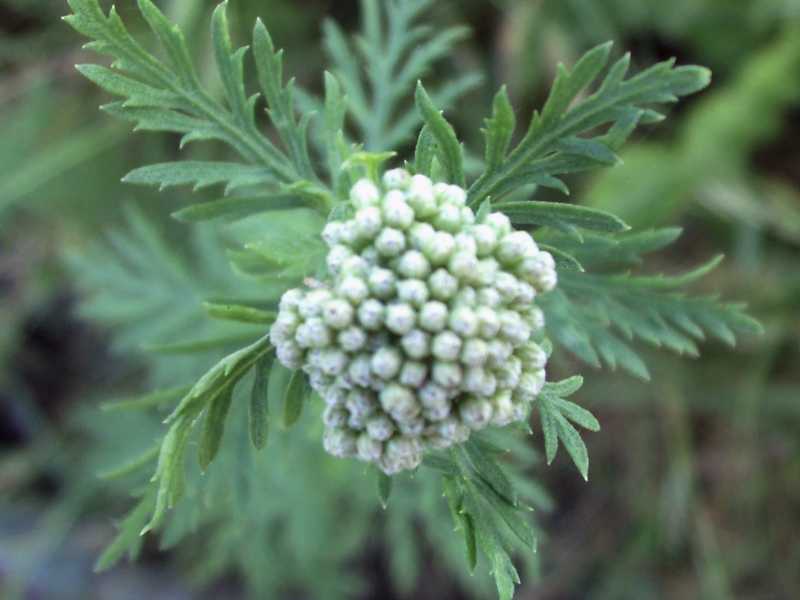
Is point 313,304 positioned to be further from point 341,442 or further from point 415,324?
point 341,442

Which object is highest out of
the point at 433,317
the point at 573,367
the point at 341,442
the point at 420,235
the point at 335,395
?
the point at 420,235

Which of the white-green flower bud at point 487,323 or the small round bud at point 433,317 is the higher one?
the small round bud at point 433,317

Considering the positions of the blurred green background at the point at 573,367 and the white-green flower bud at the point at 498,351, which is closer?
the white-green flower bud at the point at 498,351

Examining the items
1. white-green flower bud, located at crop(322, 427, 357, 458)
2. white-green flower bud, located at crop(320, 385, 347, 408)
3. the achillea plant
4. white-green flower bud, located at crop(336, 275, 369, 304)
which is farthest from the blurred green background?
white-green flower bud, located at crop(336, 275, 369, 304)

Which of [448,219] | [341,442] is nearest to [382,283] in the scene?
[448,219]

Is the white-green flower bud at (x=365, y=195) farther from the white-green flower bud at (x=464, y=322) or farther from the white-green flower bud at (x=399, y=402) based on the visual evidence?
the white-green flower bud at (x=399, y=402)

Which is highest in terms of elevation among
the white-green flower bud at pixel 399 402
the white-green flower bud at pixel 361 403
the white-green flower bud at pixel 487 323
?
the white-green flower bud at pixel 487 323

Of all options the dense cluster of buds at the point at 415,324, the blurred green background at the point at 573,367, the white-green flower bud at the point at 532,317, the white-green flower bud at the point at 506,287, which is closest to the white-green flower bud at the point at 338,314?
the dense cluster of buds at the point at 415,324
